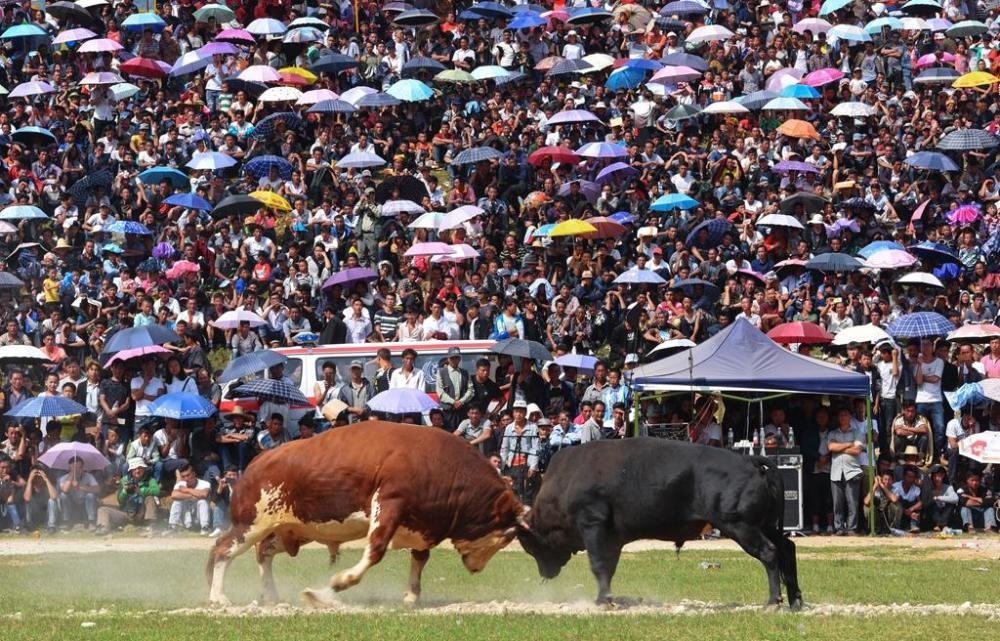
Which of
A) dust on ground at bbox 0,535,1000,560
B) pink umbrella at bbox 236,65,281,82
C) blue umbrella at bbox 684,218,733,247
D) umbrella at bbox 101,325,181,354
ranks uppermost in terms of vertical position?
pink umbrella at bbox 236,65,281,82

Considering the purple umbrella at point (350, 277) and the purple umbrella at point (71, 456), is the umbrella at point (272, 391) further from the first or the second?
the purple umbrella at point (350, 277)

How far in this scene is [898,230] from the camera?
35.2 meters

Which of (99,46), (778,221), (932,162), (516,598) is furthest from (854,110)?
(516,598)

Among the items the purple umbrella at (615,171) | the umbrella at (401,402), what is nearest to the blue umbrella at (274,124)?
the purple umbrella at (615,171)

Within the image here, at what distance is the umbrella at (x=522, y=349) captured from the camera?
29.1 meters

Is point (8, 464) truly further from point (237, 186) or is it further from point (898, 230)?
point (898, 230)

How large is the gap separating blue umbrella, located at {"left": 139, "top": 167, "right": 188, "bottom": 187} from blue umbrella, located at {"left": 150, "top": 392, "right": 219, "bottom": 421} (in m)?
11.3

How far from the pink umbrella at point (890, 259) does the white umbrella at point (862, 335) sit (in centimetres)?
353

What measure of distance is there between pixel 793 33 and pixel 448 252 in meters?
15.6

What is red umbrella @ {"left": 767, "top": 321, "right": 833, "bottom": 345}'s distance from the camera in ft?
98.4

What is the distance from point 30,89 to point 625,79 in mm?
14424

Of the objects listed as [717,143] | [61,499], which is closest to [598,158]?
[717,143]

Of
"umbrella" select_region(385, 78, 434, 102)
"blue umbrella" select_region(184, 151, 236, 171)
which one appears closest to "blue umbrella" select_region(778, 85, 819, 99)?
"umbrella" select_region(385, 78, 434, 102)

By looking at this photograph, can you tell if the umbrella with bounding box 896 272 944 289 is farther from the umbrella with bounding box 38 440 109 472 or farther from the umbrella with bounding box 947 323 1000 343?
the umbrella with bounding box 38 440 109 472
